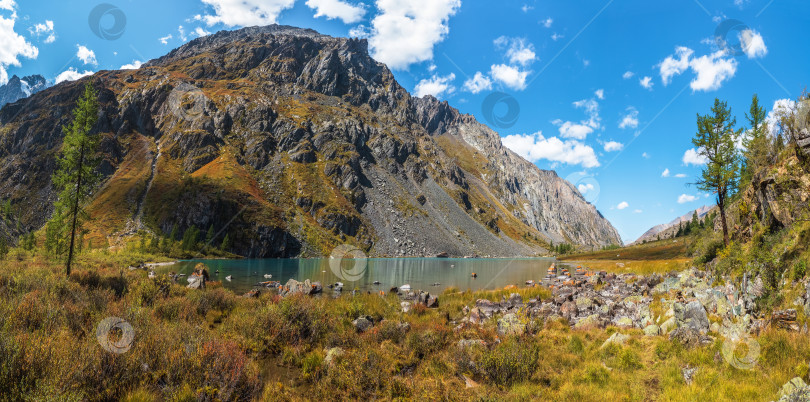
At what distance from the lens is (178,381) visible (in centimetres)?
768

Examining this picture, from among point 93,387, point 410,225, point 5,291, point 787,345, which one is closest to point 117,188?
point 410,225

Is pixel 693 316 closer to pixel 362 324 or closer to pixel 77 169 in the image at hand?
pixel 362 324

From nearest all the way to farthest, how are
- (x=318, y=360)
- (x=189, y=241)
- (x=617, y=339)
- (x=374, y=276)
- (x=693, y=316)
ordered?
1. (x=318, y=360)
2. (x=693, y=316)
3. (x=617, y=339)
4. (x=374, y=276)
5. (x=189, y=241)

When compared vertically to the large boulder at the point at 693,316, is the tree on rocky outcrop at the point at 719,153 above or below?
above

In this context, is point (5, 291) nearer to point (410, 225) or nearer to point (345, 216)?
point (345, 216)

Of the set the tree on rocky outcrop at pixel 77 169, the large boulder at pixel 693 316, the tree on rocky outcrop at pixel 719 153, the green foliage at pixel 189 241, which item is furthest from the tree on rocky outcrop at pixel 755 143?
the green foliage at pixel 189 241

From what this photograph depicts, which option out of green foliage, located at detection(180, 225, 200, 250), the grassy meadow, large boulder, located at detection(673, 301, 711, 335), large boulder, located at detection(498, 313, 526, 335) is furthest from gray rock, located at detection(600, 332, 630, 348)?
green foliage, located at detection(180, 225, 200, 250)

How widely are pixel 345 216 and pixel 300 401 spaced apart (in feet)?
570

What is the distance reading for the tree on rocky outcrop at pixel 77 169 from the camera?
22.0 metres

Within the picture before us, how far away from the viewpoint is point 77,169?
22531 mm

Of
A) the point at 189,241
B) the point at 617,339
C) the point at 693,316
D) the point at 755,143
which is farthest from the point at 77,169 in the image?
the point at 189,241

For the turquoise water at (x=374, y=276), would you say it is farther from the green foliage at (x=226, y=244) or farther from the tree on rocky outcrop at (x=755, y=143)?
the green foliage at (x=226, y=244)

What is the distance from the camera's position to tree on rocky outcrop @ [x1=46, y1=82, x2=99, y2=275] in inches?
868

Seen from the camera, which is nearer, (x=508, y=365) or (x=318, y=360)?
(x=508, y=365)
